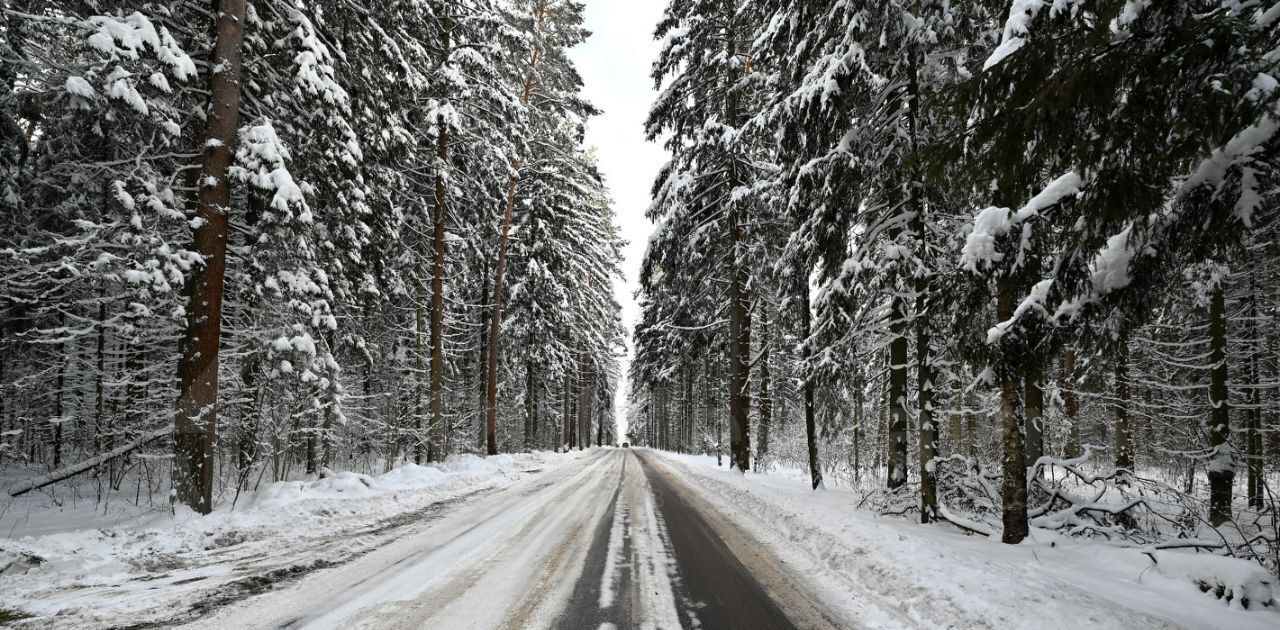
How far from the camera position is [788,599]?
15.7 ft

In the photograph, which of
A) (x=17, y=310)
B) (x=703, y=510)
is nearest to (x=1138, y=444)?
(x=703, y=510)

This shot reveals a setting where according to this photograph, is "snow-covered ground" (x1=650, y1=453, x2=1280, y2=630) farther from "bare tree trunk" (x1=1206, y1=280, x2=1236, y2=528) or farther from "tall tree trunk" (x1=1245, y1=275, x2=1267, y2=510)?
"tall tree trunk" (x1=1245, y1=275, x2=1267, y2=510)

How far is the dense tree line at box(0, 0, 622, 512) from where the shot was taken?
771 centimetres

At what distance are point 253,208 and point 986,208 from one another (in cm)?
1221

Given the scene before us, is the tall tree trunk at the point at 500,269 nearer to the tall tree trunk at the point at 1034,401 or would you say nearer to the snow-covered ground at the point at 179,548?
the snow-covered ground at the point at 179,548

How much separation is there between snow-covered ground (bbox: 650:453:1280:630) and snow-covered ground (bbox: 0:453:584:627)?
205 inches

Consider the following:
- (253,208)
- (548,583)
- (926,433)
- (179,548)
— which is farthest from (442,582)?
(253,208)

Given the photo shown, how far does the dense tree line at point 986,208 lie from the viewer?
3480mm

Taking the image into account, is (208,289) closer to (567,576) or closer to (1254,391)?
(567,576)

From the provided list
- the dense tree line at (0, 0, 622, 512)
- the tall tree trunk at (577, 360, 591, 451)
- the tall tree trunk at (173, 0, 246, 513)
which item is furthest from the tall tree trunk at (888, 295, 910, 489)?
the tall tree trunk at (577, 360, 591, 451)

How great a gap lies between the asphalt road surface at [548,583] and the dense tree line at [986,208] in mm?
3147

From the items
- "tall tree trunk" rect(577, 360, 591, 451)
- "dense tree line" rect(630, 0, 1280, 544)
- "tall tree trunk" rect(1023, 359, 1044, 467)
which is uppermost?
"dense tree line" rect(630, 0, 1280, 544)

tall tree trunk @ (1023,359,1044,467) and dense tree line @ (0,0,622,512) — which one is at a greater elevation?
dense tree line @ (0,0,622,512)

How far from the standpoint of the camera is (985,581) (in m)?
4.49
